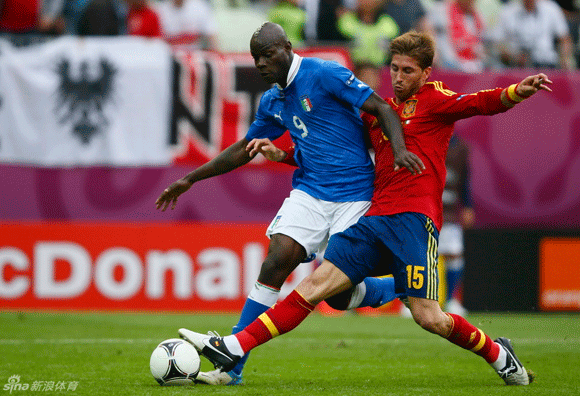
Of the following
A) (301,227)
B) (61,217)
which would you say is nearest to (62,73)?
(61,217)

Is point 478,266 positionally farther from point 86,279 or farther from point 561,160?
point 86,279

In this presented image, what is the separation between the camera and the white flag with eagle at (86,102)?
34.6ft

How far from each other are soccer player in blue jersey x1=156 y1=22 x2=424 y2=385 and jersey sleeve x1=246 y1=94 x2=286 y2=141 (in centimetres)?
5

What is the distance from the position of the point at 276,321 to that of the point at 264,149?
1041 millimetres

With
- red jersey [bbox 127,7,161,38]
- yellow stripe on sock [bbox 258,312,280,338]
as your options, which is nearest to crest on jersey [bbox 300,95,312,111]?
yellow stripe on sock [bbox 258,312,280,338]

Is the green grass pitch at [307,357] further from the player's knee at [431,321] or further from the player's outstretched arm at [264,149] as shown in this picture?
the player's outstretched arm at [264,149]

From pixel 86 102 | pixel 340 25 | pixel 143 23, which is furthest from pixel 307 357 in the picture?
pixel 143 23

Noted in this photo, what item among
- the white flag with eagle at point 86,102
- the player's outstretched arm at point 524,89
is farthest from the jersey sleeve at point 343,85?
the white flag with eagle at point 86,102

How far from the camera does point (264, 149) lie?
202 inches

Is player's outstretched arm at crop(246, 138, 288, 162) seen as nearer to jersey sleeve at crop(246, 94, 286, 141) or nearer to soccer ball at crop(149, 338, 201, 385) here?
jersey sleeve at crop(246, 94, 286, 141)

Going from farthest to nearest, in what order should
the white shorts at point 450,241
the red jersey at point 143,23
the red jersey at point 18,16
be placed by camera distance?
the red jersey at point 143,23 → the red jersey at point 18,16 → the white shorts at point 450,241

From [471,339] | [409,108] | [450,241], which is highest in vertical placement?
[409,108]

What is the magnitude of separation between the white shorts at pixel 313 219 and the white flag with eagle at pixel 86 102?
573 centimetres

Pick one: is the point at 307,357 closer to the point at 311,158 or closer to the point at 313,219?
the point at 313,219
